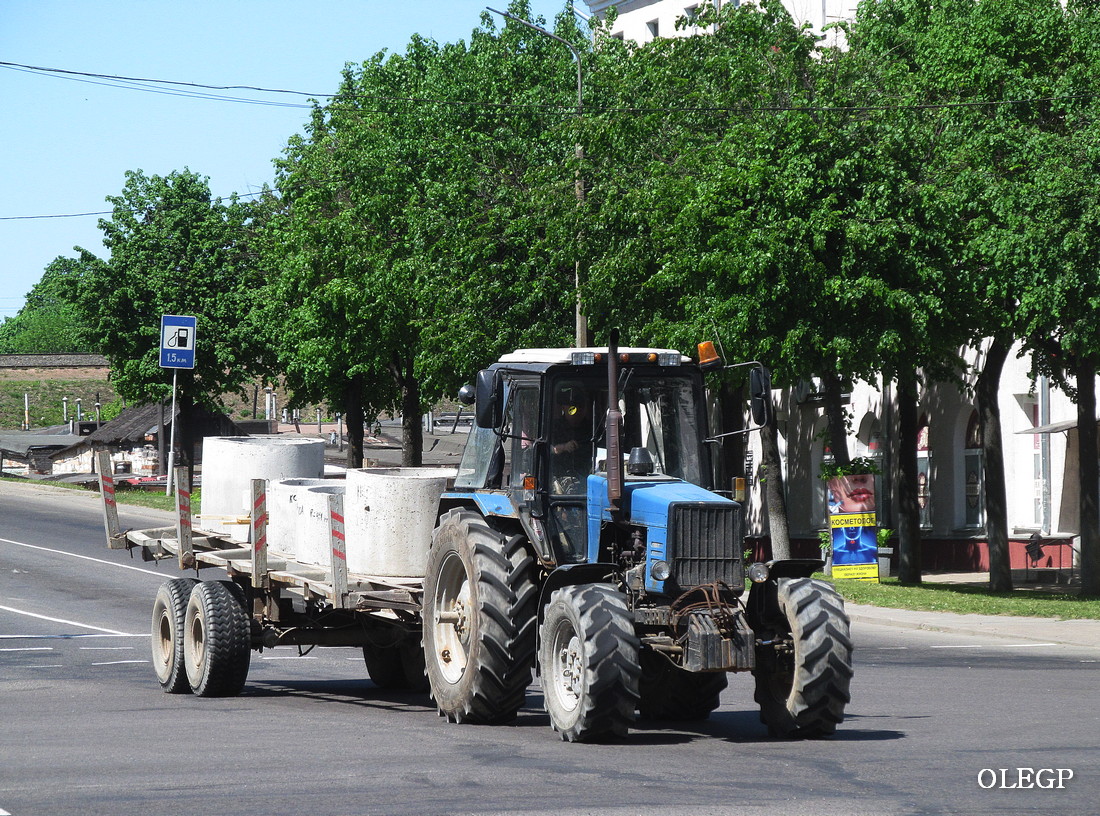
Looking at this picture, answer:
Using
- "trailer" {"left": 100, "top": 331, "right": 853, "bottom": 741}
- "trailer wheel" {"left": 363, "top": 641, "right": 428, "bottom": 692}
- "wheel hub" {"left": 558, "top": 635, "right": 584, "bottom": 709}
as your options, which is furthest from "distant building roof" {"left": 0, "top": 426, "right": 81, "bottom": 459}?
"wheel hub" {"left": 558, "top": 635, "right": 584, "bottom": 709}

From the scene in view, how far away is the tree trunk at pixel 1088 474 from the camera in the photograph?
2442cm

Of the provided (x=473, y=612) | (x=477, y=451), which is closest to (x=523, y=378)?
(x=477, y=451)

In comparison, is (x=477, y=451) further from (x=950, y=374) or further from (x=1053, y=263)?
(x=950, y=374)

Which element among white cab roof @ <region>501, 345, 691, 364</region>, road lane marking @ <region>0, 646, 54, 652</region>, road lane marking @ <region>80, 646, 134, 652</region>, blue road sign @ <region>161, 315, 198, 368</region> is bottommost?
road lane marking @ <region>80, 646, 134, 652</region>

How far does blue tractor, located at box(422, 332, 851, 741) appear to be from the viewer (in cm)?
967

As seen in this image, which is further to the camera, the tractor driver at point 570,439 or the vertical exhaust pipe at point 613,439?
the tractor driver at point 570,439

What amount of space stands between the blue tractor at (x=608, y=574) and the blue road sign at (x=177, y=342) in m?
16.9

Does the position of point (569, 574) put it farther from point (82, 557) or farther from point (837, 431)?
point (82, 557)

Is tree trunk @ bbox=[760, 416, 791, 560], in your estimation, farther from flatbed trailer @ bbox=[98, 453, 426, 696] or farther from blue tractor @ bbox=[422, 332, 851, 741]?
blue tractor @ bbox=[422, 332, 851, 741]

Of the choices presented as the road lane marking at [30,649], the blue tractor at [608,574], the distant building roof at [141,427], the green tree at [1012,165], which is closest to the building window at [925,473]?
the green tree at [1012,165]

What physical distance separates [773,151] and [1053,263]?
17.0 ft

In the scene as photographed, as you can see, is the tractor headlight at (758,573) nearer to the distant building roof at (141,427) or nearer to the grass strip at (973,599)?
the grass strip at (973,599)

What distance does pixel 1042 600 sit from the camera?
24.6 meters

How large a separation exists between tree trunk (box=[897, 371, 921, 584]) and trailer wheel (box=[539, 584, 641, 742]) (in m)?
19.0
